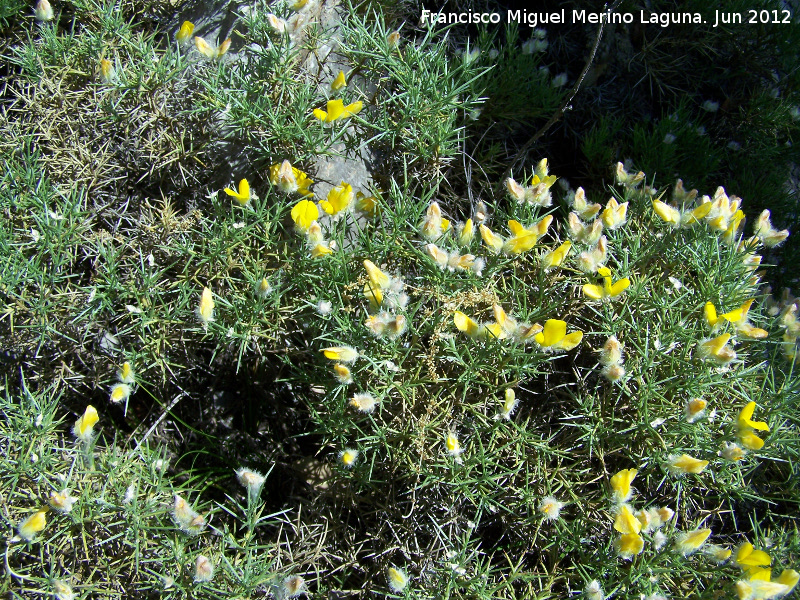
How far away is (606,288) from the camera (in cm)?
176

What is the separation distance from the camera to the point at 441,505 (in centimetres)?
182

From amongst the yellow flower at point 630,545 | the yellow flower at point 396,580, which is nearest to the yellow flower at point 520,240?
the yellow flower at point 630,545

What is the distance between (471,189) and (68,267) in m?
1.56

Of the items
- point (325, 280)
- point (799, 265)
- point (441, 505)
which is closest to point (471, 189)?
point (325, 280)

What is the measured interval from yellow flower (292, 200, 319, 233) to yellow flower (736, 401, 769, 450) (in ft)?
4.32

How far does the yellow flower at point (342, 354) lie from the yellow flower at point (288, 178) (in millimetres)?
574

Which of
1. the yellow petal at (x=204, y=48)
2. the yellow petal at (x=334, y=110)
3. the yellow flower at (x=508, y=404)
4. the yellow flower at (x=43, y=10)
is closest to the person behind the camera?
the yellow flower at (x=508, y=404)

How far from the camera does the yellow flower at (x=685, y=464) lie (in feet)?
5.20

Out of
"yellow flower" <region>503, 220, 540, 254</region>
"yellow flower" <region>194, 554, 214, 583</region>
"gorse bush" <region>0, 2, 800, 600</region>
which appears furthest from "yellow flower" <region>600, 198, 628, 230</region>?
"yellow flower" <region>194, 554, 214, 583</region>

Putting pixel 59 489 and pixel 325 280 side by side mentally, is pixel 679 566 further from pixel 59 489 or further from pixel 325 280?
pixel 59 489

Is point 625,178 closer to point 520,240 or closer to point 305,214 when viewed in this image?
point 520,240

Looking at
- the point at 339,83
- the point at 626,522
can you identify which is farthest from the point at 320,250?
the point at 626,522

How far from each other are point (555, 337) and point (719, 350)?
0.48 m

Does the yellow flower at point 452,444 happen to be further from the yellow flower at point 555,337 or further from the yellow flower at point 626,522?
the yellow flower at point 626,522
